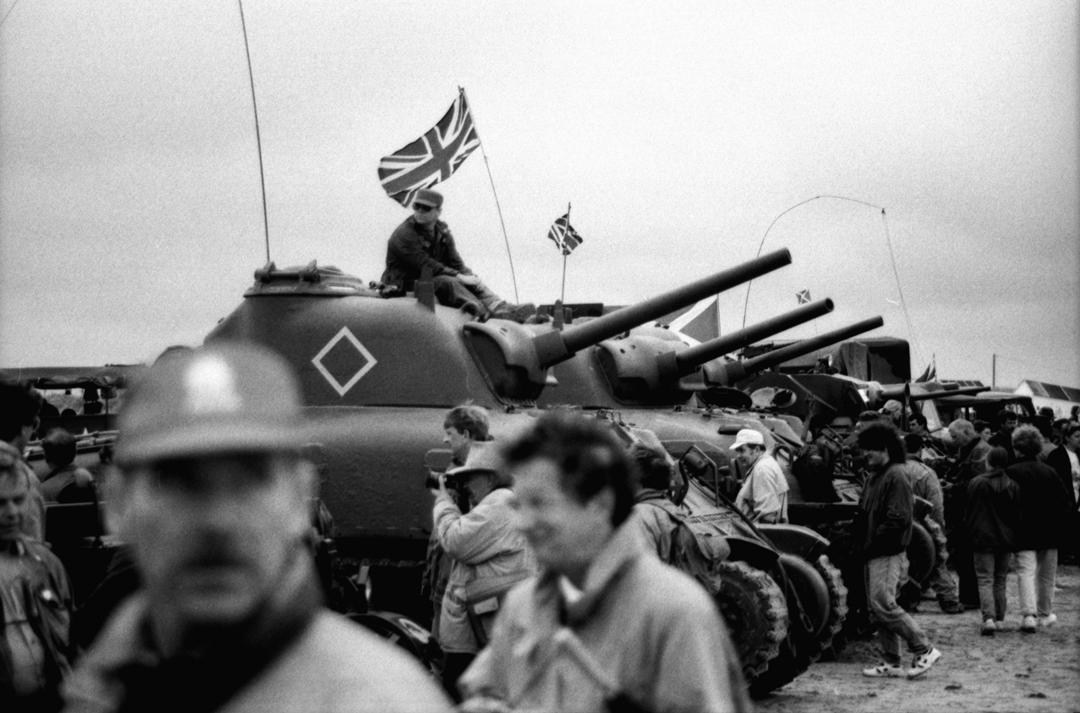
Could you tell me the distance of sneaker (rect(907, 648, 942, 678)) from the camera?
11602 millimetres

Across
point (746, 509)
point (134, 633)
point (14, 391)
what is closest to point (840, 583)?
point (746, 509)

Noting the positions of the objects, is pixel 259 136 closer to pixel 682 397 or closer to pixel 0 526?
pixel 682 397

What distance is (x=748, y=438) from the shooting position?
12070 mm

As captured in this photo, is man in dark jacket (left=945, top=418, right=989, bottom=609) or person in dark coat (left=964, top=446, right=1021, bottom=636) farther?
man in dark jacket (left=945, top=418, right=989, bottom=609)

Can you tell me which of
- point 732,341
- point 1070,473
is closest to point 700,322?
point 1070,473

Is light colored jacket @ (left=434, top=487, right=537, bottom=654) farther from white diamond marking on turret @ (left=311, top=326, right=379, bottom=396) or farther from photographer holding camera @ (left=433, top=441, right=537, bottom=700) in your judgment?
white diamond marking on turret @ (left=311, top=326, right=379, bottom=396)

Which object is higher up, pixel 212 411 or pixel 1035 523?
pixel 212 411

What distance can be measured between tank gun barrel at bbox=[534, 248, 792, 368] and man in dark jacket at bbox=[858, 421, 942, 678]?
4.69ft

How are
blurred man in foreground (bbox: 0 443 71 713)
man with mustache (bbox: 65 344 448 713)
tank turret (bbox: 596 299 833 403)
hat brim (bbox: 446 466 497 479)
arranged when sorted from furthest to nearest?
tank turret (bbox: 596 299 833 403), hat brim (bbox: 446 466 497 479), blurred man in foreground (bbox: 0 443 71 713), man with mustache (bbox: 65 344 448 713)

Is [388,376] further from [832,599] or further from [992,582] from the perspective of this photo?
[992,582]

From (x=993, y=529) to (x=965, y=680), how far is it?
2.85 m

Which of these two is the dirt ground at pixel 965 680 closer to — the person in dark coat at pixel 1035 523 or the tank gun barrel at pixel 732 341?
the person in dark coat at pixel 1035 523

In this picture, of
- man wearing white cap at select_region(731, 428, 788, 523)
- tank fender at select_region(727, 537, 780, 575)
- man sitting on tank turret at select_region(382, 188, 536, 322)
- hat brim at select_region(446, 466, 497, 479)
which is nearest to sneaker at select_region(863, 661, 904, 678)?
man wearing white cap at select_region(731, 428, 788, 523)

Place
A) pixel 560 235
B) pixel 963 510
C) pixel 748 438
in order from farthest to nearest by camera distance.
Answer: pixel 560 235 < pixel 963 510 < pixel 748 438
